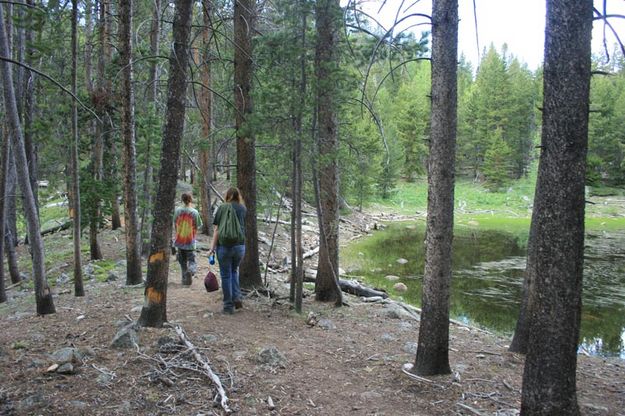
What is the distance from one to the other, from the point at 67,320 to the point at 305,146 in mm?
4287

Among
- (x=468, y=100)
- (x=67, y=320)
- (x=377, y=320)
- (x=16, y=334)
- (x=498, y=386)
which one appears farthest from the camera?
(x=468, y=100)

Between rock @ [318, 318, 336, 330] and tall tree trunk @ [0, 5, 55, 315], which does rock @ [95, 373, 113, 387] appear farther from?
rock @ [318, 318, 336, 330]

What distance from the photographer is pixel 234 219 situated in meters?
6.75

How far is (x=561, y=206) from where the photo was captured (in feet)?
11.4

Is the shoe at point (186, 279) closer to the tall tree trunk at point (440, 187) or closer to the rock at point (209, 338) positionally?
the rock at point (209, 338)

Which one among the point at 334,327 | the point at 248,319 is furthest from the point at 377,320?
the point at 248,319

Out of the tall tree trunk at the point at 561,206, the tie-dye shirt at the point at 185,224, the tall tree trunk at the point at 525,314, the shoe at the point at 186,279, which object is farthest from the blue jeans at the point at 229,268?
the tall tree trunk at the point at 561,206

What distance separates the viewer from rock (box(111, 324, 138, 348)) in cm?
490

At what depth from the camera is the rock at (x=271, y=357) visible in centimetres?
509

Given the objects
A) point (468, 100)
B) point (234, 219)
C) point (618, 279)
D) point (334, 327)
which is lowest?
point (618, 279)

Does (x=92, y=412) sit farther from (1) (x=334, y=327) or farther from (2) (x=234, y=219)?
(1) (x=334, y=327)

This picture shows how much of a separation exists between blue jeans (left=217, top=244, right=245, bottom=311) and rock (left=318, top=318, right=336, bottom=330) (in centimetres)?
145

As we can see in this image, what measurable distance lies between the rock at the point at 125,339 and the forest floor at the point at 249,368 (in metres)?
0.08

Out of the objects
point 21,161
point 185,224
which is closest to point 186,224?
point 185,224
